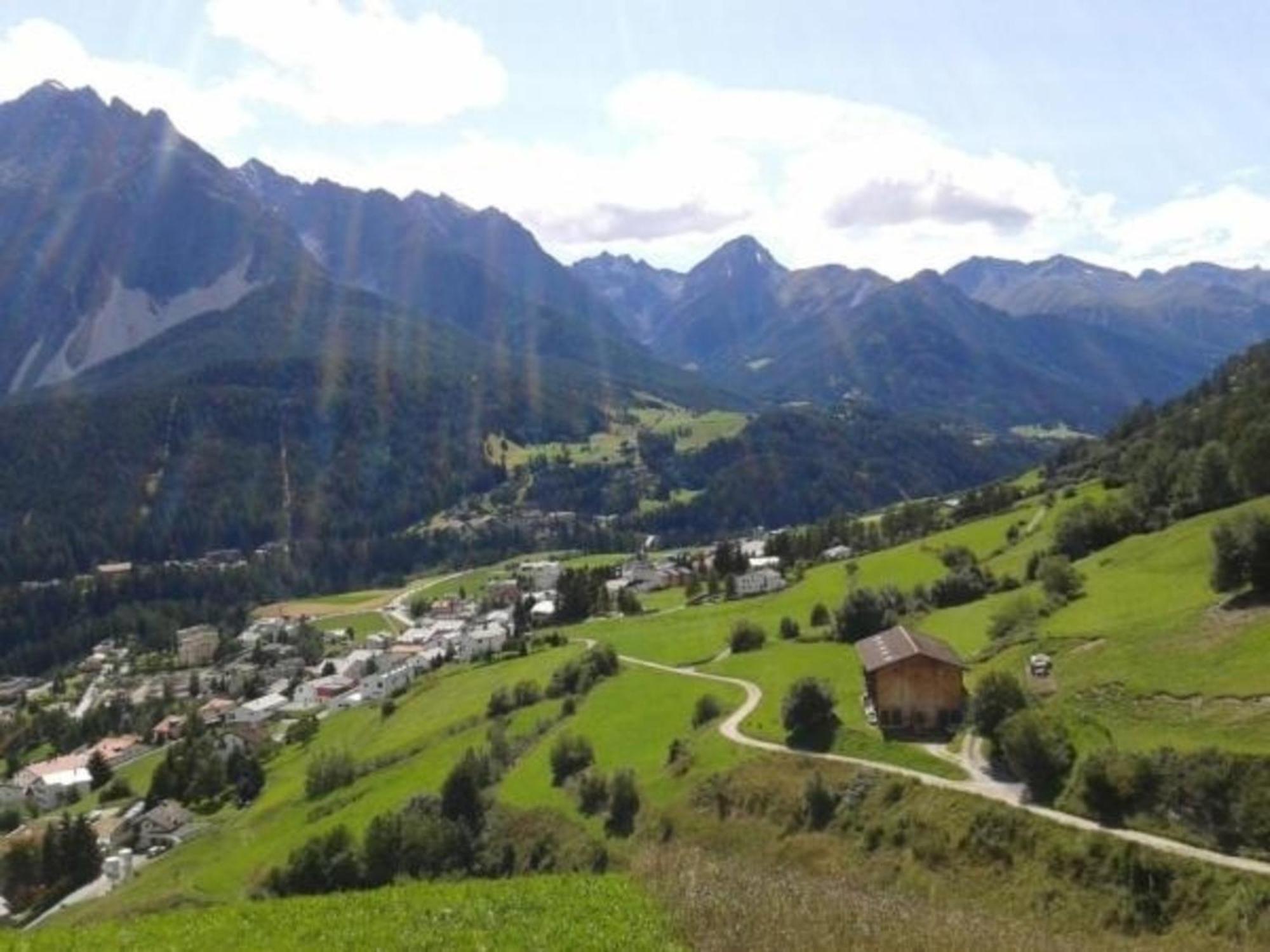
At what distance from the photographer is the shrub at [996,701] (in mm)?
56125

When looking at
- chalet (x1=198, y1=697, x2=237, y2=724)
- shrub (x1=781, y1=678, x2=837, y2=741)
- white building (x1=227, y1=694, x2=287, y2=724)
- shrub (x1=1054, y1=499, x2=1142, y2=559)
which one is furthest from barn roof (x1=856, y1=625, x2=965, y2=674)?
chalet (x1=198, y1=697, x2=237, y2=724)

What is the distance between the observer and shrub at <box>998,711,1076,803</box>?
48.6 metres

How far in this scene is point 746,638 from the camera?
325 ft

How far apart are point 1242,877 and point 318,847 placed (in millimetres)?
48295

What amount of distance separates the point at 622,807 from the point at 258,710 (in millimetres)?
99547

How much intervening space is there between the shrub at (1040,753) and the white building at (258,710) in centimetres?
11713

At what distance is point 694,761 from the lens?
65.8 meters

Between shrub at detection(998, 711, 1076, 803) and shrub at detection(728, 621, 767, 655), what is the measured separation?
47.9m

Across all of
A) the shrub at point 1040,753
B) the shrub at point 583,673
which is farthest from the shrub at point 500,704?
the shrub at point 1040,753

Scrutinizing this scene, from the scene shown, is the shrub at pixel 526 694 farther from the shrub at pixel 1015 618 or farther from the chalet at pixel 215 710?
the chalet at pixel 215 710

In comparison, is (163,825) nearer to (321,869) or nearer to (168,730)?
(321,869)

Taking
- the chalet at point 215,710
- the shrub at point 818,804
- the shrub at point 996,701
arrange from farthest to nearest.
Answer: the chalet at point 215,710 < the shrub at point 996,701 < the shrub at point 818,804

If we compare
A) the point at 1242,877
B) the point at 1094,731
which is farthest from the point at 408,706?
the point at 1242,877

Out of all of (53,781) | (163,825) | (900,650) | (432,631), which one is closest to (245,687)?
(432,631)
